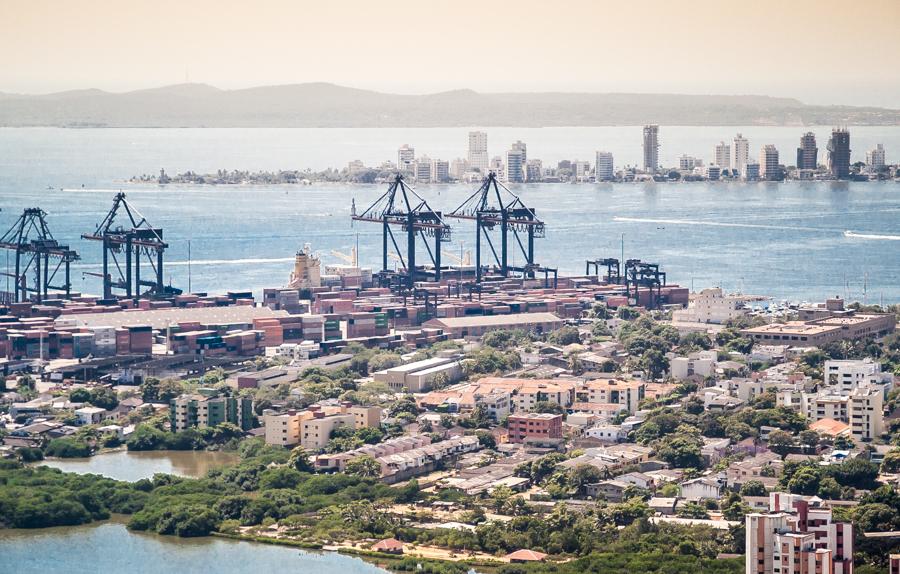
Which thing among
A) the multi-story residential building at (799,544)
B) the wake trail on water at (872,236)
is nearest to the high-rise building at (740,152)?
the wake trail on water at (872,236)

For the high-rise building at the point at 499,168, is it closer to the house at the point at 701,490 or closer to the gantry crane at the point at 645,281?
the gantry crane at the point at 645,281

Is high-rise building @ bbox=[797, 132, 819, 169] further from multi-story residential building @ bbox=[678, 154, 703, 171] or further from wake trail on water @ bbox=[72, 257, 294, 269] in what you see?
wake trail on water @ bbox=[72, 257, 294, 269]

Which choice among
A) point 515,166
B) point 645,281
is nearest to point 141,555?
point 645,281

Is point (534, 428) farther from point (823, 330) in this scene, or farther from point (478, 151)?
point (478, 151)

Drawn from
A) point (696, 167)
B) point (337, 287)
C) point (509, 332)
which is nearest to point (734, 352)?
point (509, 332)

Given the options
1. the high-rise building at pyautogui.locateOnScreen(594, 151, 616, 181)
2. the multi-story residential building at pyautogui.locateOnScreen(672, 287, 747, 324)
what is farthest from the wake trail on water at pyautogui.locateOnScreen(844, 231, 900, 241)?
the high-rise building at pyautogui.locateOnScreen(594, 151, 616, 181)

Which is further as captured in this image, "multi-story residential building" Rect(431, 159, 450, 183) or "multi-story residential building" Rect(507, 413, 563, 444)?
"multi-story residential building" Rect(431, 159, 450, 183)
